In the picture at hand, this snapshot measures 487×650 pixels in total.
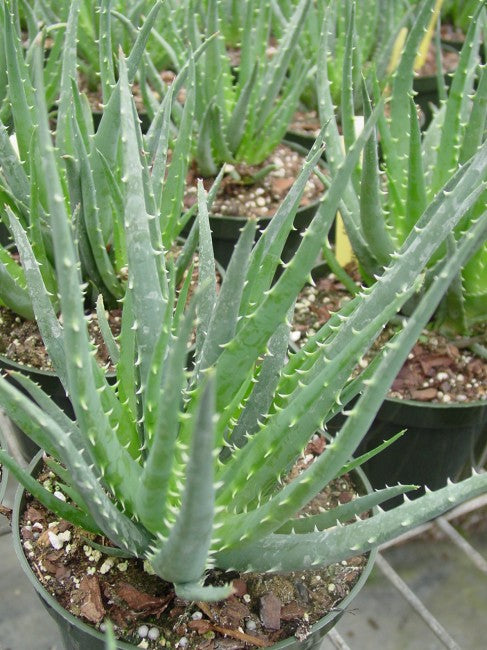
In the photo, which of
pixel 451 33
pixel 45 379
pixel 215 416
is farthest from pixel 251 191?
pixel 451 33

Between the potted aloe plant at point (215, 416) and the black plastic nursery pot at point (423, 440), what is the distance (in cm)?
35

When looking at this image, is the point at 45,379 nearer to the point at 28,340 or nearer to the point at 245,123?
the point at 28,340

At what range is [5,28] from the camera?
826mm

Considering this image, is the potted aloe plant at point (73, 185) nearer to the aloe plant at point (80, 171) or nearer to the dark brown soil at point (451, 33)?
the aloe plant at point (80, 171)

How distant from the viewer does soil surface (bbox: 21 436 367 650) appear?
2.09ft

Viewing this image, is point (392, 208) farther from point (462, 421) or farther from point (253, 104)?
point (253, 104)

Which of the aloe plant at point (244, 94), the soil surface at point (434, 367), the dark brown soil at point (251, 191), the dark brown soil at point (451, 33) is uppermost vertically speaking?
the aloe plant at point (244, 94)

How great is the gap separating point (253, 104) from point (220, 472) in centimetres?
92

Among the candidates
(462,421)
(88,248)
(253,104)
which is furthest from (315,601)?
(253,104)

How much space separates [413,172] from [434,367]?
281 mm

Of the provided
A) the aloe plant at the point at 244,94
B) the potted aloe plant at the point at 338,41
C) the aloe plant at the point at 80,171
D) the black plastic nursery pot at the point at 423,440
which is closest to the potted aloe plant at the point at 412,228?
the black plastic nursery pot at the point at 423,440

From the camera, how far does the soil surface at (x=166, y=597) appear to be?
0.64 meters

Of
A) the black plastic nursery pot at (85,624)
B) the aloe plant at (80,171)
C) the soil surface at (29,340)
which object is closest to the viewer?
the black plastic nursery pot at (85,624)

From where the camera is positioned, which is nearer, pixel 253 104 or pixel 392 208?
pixel 392 208
